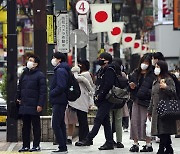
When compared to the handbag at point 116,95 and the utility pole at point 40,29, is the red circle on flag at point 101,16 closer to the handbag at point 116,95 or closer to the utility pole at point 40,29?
the utility pole at point 40,29

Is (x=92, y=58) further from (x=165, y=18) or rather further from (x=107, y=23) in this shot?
(x=165, y=18)

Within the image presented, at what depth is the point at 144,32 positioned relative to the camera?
62438 mm

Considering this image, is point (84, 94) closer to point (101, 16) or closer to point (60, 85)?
point (60, 85)

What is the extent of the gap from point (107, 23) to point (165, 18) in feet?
115

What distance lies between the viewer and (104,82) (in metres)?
14.0

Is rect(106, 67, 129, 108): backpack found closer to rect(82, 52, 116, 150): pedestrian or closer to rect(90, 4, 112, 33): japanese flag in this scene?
rect(82, 52, 116, 150): pedestrian

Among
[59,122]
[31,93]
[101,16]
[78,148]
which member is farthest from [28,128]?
[101,16]

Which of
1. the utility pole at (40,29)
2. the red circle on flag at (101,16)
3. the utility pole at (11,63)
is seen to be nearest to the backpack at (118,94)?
the utility pole at (11,63)

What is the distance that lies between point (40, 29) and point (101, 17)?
827 cm

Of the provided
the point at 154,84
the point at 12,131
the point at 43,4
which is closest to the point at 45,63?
the point at 43,4

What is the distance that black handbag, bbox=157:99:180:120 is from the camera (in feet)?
40.0

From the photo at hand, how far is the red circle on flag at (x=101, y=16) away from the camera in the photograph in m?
25.8

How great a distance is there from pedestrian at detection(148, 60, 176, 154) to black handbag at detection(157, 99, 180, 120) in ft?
0.37

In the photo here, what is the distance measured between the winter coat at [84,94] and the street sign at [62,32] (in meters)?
0.90
